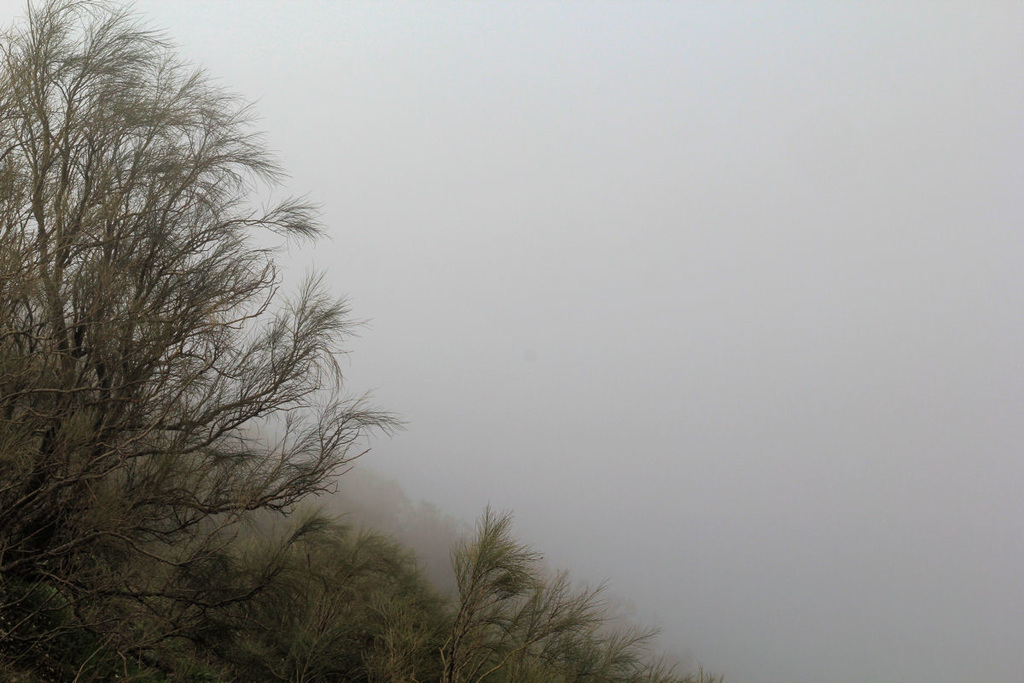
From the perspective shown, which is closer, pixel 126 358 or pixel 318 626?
pixel 126 358

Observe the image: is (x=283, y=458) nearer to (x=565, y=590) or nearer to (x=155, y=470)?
(x=155, y=470)

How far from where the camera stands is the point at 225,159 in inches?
259

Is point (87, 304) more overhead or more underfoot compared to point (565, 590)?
more overhead

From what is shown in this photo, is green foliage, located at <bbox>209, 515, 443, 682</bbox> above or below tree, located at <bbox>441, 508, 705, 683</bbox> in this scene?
below

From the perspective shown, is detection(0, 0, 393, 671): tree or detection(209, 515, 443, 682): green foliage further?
detection(209, 515, 443, 682): green foliage

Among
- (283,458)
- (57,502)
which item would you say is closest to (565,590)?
(283,458)

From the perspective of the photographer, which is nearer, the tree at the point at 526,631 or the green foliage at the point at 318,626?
the tree at the point at 526,631

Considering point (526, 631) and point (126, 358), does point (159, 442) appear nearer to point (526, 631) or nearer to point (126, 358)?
point (126, 358)

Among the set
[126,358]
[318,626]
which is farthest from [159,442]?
[318,626]

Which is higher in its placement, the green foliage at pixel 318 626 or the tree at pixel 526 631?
the tree at pixel 526 631

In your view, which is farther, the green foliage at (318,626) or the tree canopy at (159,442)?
the green foliage at (318,626)

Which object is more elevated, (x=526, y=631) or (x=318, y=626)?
(x=526, y=631)

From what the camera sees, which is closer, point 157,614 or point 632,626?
point 157,614

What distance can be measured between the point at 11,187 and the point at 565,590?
493 cm
